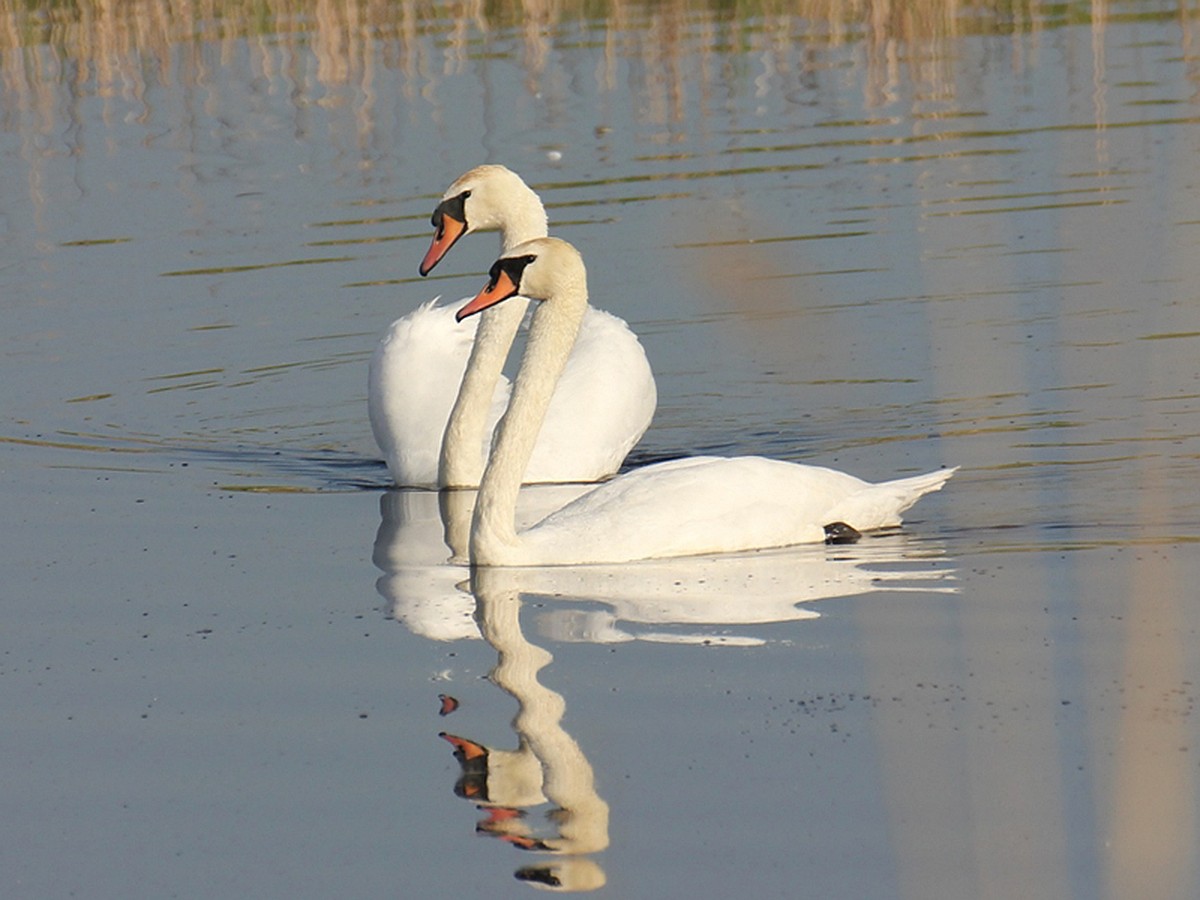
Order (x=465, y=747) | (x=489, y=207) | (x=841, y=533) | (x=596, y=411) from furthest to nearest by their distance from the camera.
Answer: (x=489, y=207), (x=596, y=411), (x=841, y=533), (x=465, y=747)

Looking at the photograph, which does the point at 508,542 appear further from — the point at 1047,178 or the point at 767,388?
the point at 1047,178

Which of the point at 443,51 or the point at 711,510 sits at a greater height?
the point at 443,51

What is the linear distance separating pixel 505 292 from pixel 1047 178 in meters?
7.10

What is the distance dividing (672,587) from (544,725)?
1.48 metres

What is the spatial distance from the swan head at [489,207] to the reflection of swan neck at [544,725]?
235 centimetres

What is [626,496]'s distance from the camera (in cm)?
769

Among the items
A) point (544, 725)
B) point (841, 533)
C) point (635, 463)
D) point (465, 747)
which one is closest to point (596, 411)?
point (635, 463)

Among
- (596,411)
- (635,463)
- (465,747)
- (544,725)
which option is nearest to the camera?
(465,747)

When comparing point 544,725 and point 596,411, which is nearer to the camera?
point 544,725

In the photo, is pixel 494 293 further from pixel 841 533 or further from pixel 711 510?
pixel 841 533

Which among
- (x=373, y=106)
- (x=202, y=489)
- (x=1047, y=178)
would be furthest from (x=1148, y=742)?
(x=373, y=106)

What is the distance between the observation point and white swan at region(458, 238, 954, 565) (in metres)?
7.57

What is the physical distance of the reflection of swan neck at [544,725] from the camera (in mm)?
5047

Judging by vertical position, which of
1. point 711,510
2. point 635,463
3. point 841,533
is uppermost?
point 711,510
